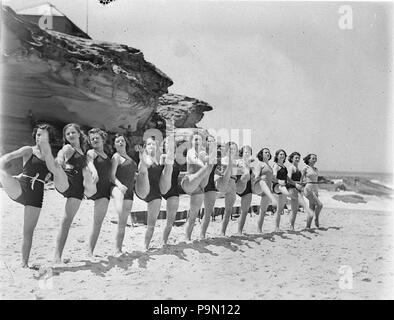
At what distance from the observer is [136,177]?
4.20m

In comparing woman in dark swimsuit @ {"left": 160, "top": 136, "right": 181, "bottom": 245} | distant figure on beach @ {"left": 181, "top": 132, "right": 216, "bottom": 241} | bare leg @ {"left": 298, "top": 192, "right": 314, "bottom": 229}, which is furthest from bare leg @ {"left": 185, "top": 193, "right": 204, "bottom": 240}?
bare leg @ {"left": 298, "top": 192, "right": 314, "bottom": 229}

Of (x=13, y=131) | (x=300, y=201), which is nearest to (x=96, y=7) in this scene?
(x=13, y=131)

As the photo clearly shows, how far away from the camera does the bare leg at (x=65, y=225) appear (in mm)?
3787

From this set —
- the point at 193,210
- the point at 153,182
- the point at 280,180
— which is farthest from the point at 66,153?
the point at 280,180

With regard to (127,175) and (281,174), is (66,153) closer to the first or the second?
(127,175)

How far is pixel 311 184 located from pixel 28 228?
12.1 feet

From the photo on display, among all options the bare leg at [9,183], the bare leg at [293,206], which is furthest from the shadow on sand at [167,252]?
the bare leg at [9,183]

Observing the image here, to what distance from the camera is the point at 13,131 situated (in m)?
5.81

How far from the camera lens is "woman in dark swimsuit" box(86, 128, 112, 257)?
3934 mm

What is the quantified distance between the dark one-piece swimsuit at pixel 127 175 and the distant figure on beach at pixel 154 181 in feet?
0.55

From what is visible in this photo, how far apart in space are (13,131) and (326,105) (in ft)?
14.2

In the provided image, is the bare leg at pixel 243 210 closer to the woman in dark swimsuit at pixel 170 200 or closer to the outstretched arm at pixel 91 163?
the woman in dark swimsuit at pixel 170 200

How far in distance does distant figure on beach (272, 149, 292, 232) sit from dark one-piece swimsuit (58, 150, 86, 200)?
2.59m

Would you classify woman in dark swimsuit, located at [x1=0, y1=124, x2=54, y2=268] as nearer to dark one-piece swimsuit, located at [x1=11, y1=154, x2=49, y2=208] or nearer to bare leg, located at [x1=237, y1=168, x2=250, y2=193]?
dark one-piece swimsuit, located at [x1=11, y1=154, x2=49, y2=208]
